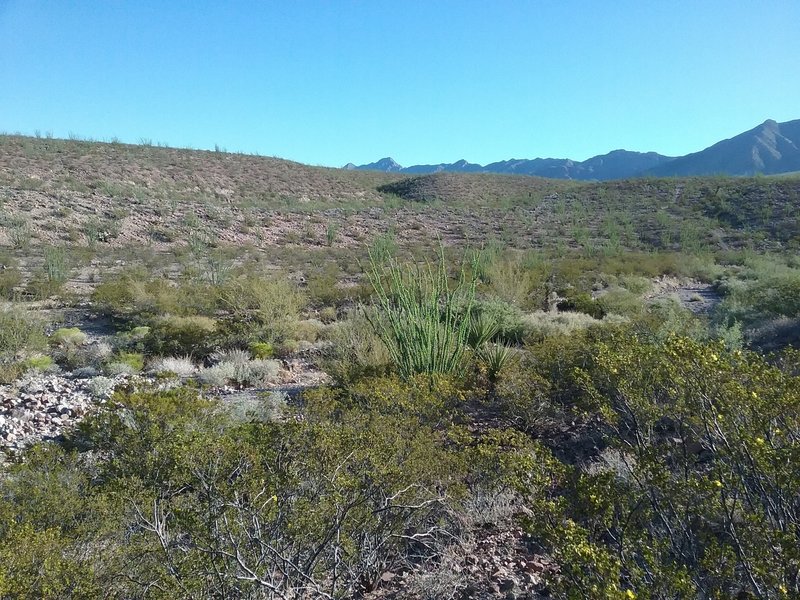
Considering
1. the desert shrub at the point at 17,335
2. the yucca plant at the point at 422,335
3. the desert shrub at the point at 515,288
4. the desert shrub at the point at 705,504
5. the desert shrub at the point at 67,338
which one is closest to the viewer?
the desert shrub at the point at 705,504

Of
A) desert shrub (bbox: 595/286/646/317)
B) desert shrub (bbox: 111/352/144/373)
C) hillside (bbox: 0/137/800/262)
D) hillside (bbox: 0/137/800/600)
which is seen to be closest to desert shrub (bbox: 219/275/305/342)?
hillside (bbox: 0/137/800/600)

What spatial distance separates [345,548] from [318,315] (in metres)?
10.2

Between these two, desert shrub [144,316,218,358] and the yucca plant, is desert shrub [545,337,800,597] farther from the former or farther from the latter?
desert shrub [144,316,218,358]

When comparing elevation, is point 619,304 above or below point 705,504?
below

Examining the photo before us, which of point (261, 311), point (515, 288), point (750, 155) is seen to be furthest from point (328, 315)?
point (750, 155)

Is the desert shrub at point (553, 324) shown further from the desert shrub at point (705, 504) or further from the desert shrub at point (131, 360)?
the desert shrub at point (131, 360)

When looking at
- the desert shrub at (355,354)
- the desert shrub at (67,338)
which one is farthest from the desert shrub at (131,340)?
the desert shrub at (355,354)

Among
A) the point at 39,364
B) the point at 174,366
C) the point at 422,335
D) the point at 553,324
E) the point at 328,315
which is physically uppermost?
the point at 422,335

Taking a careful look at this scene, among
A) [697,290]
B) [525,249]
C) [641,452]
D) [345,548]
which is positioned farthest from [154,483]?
[525,249]

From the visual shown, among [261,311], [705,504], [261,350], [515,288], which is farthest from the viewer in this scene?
[515,288]

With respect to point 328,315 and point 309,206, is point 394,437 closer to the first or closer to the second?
point 328,315

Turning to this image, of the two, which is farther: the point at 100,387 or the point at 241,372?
the point at 241,372

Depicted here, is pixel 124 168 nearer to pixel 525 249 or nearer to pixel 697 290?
pixel 525 249

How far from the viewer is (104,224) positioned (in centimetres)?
2480
